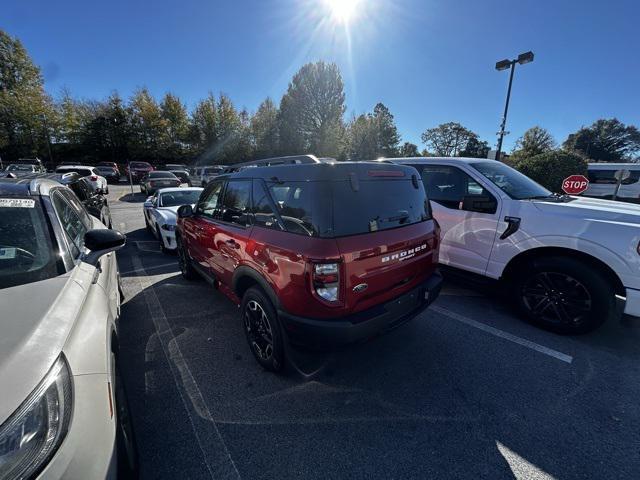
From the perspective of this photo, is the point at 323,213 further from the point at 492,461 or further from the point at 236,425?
the point at 492,461

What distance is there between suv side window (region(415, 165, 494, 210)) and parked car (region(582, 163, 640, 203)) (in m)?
14.3

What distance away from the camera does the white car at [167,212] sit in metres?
6.04

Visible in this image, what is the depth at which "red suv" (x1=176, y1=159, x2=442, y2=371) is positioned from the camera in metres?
2.09

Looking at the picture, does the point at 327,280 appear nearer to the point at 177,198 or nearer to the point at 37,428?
the point at 37,428

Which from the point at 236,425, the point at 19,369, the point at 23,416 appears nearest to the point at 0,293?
the point at 19,369

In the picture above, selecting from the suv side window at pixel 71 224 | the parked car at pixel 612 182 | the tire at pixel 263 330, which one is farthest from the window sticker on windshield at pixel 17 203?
the parked car at pixel 612 182

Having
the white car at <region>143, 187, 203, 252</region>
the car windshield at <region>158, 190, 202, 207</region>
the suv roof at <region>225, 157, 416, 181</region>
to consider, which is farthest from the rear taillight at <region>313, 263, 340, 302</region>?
the car windshield at <region>158, 190, 202, 207</region>

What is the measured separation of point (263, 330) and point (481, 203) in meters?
3.13

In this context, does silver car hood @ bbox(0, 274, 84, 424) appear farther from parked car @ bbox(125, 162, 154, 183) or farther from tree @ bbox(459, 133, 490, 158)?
tree @ bbox(459, 133, 490, 158)

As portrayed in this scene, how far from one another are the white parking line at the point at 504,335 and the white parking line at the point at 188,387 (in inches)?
116

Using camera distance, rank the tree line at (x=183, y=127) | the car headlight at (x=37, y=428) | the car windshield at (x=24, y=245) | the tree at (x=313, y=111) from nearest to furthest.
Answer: the car headlight at (x=37, y=428) < the car windshield at (x=24, y=245) < the tree line at (x=183, y=127) < the tree at (x=313, y=111)

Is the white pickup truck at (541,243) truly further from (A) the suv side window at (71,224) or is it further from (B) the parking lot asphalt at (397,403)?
(A) the suv side window at (71,224)

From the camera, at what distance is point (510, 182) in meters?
3.98

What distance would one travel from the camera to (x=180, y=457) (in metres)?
1.92
